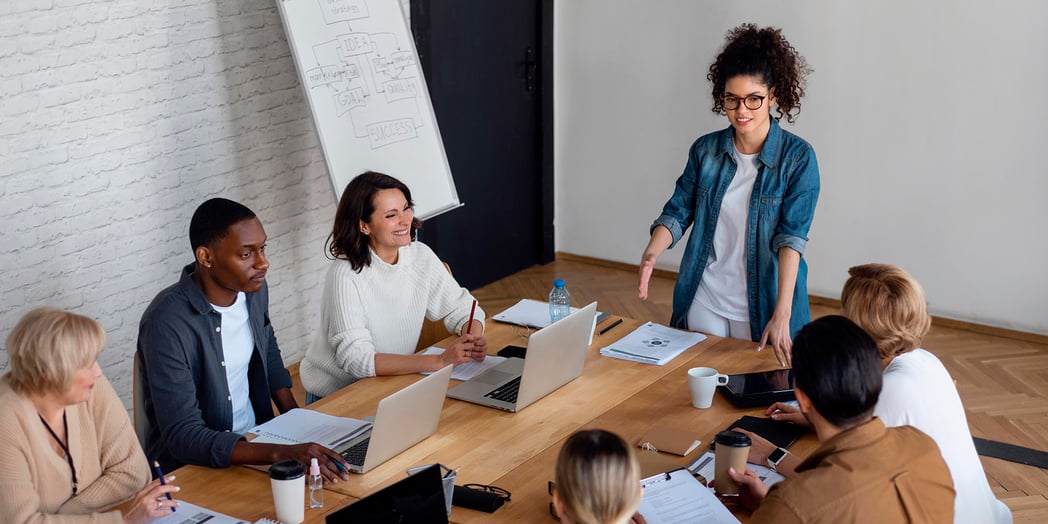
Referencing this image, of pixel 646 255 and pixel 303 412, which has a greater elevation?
pixel 646 255

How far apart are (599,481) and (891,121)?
435cm

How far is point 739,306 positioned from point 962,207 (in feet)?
8.62

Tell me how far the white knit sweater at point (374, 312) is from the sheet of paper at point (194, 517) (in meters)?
0.87

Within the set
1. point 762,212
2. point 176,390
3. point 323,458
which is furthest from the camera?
point 762,212

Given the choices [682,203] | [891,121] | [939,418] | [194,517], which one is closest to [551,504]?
[194,517]

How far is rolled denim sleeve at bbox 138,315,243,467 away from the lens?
2.57 m

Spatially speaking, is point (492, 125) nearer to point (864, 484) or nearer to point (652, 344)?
point (652, 344)

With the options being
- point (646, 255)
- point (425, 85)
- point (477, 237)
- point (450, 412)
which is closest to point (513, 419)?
point (450, 412)

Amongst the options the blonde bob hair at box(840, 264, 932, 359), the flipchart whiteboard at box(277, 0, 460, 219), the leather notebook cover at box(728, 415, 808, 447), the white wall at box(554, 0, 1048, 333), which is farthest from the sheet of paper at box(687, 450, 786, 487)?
the white wall at box(554, 0, 1048, 333)

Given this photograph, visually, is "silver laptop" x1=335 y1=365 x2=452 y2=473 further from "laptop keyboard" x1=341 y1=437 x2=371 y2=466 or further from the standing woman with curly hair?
the standing woman with curly hair

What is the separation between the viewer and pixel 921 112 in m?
5.54

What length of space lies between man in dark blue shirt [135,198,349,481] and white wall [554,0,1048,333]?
3.66m

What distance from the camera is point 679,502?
7.56 ft

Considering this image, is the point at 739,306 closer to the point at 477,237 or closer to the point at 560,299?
the point at 560,299
